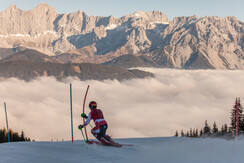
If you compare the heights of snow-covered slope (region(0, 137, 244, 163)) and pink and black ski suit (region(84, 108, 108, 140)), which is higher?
pink and black ski suit (region(84, 108, 108, 140))

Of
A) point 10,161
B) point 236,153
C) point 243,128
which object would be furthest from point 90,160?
point 243,128

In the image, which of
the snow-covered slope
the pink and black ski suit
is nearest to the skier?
the pink and black ski suit

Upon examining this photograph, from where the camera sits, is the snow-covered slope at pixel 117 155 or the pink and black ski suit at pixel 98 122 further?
the pink and black ski suit at pixel 98 122

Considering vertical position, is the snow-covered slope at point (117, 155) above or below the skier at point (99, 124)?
below

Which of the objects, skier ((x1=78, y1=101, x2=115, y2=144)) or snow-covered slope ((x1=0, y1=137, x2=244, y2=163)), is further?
skier ((x1=78, y1=101, x2=115, y2=144))

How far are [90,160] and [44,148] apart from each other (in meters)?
3.66

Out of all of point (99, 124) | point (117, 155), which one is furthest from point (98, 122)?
point (117, 155)

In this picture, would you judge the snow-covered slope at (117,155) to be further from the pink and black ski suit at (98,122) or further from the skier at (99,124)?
the pink and black ski suit at (98,122)

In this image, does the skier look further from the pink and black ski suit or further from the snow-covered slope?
the snow-covered slope

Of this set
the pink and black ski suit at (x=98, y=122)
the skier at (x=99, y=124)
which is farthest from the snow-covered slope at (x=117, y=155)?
the pink and black ski suit at (x=98, y=122)

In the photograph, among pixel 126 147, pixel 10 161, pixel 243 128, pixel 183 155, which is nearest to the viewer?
pixel 10 161

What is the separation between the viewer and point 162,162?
13367mm

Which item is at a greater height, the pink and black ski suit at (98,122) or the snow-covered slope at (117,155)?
the pink and black ski suit at (98,122)

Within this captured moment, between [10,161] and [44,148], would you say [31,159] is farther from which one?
[44,148]
